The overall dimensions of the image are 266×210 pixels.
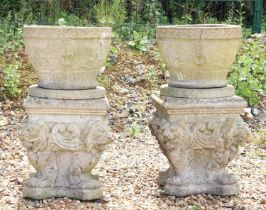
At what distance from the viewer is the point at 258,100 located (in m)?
8.40

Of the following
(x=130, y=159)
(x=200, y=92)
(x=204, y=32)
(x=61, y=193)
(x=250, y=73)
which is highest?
(x=204, y=32)

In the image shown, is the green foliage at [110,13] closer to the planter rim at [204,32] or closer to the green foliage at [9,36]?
the green foliage at [9,36]

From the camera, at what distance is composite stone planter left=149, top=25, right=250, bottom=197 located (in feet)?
17.1

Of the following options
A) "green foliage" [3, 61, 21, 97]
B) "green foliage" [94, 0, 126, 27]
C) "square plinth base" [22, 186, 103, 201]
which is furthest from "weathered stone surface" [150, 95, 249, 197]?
"green foliage" [94, 0, 126, 27]

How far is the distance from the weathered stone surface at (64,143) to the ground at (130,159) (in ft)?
0.34

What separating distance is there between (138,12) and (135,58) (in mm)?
1832

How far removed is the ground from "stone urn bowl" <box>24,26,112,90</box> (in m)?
0.85

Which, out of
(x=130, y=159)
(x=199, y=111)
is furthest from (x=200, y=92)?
(x=130, y=159)

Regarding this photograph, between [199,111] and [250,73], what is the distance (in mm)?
3604

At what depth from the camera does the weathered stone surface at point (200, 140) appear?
5.30m

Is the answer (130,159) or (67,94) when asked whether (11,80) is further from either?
(67,94)

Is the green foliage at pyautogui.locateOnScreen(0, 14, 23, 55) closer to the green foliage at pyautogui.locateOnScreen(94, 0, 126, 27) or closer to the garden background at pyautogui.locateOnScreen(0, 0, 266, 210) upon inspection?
the garden background at pyautogui.locateOnScreen(0, 0, 266, 210)

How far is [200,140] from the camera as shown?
5.34 m

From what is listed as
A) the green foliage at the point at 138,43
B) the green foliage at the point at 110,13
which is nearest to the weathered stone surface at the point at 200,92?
the green foliage at the point at 138,43
